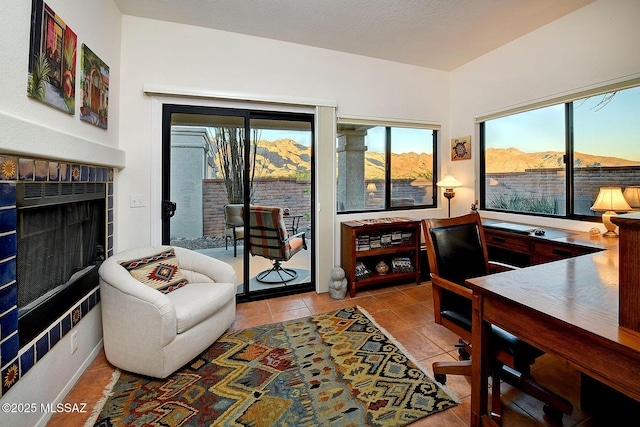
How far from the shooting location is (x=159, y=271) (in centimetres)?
216

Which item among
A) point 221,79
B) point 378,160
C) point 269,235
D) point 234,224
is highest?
point 221,79

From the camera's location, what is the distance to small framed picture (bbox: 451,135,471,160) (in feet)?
11.9

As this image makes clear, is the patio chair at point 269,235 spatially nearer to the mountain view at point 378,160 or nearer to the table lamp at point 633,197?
the mountain view at point 378,160

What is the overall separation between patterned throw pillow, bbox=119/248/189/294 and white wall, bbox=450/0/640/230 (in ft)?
12.0

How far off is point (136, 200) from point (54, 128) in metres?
1.09

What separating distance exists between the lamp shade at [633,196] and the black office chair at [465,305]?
4.57 feet

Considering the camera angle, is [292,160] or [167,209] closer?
[167,209]

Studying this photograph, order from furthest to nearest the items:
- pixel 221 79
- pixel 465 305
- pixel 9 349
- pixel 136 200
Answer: pixel 221 79 < pixel 136 200 < pixel 465 305 < pixel 9 349

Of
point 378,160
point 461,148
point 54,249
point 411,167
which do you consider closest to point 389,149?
point 378,160

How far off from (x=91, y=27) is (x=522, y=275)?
3.25 metres

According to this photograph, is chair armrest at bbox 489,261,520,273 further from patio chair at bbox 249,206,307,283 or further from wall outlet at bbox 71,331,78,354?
wall outlet at bbox 71,331,78,354

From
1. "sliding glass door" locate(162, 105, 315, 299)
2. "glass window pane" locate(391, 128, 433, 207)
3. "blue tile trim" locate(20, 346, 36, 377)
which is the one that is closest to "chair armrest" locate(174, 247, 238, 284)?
"sliding glass door" locate(162, 105, 315, 299)

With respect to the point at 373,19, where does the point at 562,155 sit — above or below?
below

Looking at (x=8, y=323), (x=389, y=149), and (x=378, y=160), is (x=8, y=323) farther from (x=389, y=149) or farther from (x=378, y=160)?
(x=389, y=149)
